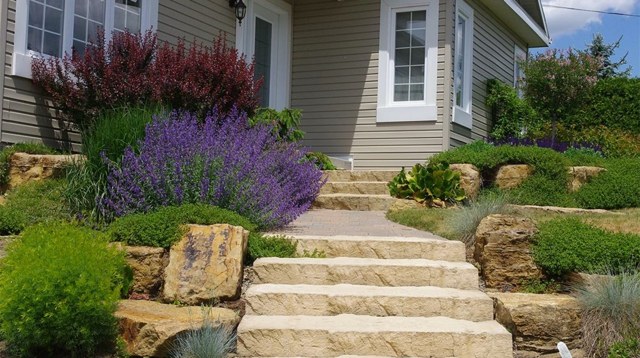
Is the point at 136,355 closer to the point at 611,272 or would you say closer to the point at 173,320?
the point at 173,320

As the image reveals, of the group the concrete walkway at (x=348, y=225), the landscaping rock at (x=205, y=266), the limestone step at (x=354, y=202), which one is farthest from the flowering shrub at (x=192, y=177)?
the limestone step at (x=354, y=202)

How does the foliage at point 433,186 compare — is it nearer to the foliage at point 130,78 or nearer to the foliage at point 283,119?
the foliage at point 283,119

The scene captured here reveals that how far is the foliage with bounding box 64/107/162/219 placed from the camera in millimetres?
5777

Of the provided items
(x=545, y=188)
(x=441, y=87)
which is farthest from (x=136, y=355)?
(x=441, y=87)

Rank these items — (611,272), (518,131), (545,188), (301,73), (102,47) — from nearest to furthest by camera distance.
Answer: (611,272) → (102,47) → (545,188) → (301,73) → (518,131)

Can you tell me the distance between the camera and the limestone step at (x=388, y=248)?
532cm

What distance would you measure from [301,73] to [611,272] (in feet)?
25.3

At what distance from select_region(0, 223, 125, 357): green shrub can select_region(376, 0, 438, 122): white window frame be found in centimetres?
725

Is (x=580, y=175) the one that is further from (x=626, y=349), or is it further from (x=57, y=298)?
(x=57, y=298)

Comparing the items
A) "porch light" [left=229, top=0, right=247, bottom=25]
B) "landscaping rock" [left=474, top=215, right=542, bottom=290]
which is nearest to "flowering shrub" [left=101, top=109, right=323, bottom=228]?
"landscaping rock" [left=474, top=215, right=542, bottom=290]

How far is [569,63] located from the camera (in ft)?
40.4

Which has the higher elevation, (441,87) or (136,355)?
(441,87)

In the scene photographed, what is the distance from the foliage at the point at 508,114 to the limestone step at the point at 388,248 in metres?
8.25

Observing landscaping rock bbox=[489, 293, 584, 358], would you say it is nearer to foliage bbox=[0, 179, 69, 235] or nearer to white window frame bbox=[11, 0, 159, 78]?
foliage bbox=[0, 179, 69, 235]
